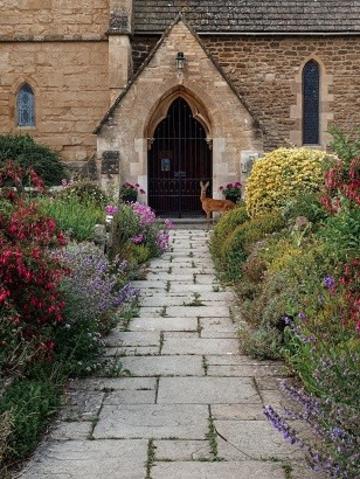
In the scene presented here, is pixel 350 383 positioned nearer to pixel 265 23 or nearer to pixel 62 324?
pixel 62 324

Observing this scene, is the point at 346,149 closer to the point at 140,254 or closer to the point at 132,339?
the point at 132,339

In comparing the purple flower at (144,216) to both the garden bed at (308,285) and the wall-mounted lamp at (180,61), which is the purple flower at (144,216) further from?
the wall-mounted lamp at (180,61)

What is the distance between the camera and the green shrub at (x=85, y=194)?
15360 mm

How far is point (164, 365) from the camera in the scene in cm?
753

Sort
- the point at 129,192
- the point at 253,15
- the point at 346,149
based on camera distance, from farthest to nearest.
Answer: the point at 253,15
the point at 129,192
the point at 346,149

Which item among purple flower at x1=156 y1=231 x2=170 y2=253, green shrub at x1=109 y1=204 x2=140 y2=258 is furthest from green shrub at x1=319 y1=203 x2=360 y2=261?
purple flower at x1=156 y1=231 x2=170 y2=253

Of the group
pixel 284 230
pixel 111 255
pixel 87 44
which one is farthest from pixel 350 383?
pixel 87 44

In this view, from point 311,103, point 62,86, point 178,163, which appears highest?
point 62,86

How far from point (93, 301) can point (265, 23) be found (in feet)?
51.8

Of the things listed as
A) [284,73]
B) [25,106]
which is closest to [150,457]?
[284,73]

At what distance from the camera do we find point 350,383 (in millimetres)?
4840

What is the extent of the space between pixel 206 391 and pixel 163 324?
2625 millimetres

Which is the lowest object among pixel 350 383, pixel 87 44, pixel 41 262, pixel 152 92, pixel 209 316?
pixel 209 316

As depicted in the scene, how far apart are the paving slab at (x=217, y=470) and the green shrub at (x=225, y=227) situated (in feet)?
27.5
